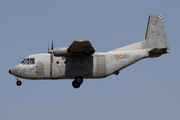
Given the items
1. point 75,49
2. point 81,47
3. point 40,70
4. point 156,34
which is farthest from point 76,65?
point 156,34

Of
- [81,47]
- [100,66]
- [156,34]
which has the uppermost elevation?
[156,34]

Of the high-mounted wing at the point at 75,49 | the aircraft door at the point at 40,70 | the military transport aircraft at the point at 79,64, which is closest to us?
the high-mounted wing at the point at 75,49

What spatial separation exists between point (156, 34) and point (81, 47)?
7.04 metres

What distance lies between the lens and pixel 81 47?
22.8 metres

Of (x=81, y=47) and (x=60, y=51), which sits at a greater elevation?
(x=81, y=47)

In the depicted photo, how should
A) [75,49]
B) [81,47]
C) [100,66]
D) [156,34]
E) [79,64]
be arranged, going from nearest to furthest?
[81,47], [75,49], [79,64], [100,66], [156,34]

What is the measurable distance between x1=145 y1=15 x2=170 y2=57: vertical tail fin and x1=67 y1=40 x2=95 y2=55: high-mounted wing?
209 inches

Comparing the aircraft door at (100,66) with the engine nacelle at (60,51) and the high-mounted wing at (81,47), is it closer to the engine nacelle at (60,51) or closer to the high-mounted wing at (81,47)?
the high-mounted wing at (81,47)

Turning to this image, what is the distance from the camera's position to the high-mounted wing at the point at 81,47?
71.3ft

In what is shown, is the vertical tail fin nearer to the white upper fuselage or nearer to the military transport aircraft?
the military transport aircraft

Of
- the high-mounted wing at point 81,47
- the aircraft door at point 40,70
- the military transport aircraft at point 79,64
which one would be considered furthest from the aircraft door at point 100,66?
the aircraft door at point 40,70

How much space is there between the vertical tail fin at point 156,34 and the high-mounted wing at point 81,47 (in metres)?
5.31

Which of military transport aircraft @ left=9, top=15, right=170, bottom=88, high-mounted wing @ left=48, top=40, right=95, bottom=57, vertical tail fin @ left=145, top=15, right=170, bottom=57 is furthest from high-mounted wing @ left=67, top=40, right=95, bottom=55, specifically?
vertical tail fin @ left=145, top=15, right=170, bottom=57

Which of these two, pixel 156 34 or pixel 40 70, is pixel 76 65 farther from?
pixel 156 34
